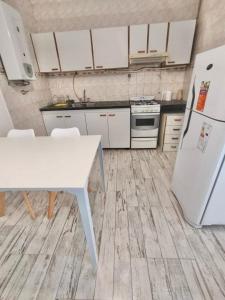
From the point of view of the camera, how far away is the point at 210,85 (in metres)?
1.10

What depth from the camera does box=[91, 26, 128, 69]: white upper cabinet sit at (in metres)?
2.53

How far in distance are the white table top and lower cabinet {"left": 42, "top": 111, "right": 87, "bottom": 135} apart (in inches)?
53.6

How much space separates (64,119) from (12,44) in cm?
129

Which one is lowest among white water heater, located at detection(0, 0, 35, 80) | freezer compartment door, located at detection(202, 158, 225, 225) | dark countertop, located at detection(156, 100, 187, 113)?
freezer compartment door, located at detection(202, 158, 225, 225)

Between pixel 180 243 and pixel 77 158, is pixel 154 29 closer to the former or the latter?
pixel 77 158

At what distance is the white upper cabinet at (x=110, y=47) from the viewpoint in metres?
2.53

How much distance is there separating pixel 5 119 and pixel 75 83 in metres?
1.59

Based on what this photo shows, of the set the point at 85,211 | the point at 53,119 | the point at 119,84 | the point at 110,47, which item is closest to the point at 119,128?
the point at 119,84

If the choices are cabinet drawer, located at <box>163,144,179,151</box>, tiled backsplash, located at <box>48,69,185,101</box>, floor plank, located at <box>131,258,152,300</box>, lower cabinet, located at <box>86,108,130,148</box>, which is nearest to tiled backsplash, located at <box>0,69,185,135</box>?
tiled backsplash, located at <box>48,69,185,101</box>

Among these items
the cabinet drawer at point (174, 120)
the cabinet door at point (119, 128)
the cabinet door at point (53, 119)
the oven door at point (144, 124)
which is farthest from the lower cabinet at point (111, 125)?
the cabinet drawer at point (174, 120)

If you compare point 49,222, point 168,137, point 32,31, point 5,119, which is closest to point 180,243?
point 49,222

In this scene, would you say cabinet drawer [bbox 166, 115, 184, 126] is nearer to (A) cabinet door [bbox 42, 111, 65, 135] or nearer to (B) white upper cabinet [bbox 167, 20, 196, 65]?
(B) white upper cabinet [bbox 167, 20, 196, 65]

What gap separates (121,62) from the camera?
2.70 metres

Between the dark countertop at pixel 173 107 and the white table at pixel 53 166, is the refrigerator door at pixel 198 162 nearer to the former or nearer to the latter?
the white table at pixel 53 166
